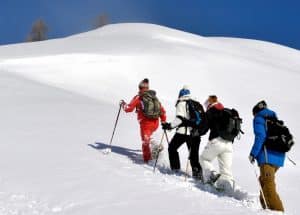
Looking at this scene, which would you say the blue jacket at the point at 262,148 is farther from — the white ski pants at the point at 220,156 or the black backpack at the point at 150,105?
the black backpack at the point at 150,105

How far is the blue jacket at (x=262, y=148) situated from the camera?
7543mm

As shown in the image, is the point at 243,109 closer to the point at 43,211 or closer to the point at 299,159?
the point at 299,159

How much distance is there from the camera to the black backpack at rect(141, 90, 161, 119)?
33.7 ft

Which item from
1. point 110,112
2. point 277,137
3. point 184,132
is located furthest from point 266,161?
point 110,112

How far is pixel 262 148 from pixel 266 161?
20 cm

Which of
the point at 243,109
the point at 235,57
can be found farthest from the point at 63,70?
the point at 235,57

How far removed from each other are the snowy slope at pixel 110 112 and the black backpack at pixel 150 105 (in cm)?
101

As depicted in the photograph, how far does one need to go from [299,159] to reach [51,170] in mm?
8934

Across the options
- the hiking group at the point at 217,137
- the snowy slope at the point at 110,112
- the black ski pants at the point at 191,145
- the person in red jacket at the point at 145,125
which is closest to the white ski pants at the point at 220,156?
the hiking group at the point at 217,137

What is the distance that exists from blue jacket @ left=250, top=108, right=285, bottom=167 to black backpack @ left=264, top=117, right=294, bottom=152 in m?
0.07

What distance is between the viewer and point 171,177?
9109 mm

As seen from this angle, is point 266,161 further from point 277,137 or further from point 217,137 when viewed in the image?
point 217,137

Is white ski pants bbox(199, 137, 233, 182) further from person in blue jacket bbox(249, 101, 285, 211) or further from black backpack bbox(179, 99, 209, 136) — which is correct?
person in blue jacket bbox(249, 101, 285, 211)

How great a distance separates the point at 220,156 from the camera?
8727 mm
